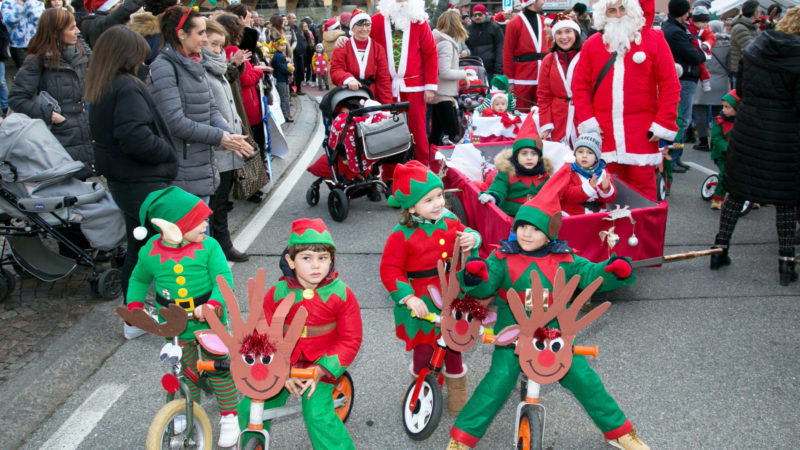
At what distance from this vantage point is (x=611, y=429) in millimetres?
3256

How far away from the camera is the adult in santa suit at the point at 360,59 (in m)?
7.63

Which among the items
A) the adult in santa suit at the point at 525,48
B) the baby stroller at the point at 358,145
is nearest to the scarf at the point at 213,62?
the baby stroller at the point at 358,145

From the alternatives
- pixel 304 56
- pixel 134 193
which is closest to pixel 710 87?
pixel 134 193

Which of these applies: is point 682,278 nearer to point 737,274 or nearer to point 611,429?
point 737,274

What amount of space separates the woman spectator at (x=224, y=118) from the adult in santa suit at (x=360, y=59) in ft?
6.76

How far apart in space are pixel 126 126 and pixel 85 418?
181cm

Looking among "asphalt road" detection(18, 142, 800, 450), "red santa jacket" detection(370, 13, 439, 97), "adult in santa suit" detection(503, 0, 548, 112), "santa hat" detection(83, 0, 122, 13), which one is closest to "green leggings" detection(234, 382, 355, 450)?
"asphalt road" detection(18, 142, 800, 450)

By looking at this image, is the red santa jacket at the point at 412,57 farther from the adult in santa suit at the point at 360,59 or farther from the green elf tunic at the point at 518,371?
the green elf tunic at the point at 518,371

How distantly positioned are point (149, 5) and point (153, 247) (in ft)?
11.4

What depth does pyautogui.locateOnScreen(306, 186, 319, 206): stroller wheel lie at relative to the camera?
7645 mm

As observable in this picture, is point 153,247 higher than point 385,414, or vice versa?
point 153,247

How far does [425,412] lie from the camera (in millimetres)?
3553

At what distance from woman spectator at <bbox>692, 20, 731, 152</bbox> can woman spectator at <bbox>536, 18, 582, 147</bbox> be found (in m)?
3.95

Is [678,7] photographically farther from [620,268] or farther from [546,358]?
[546,358]
